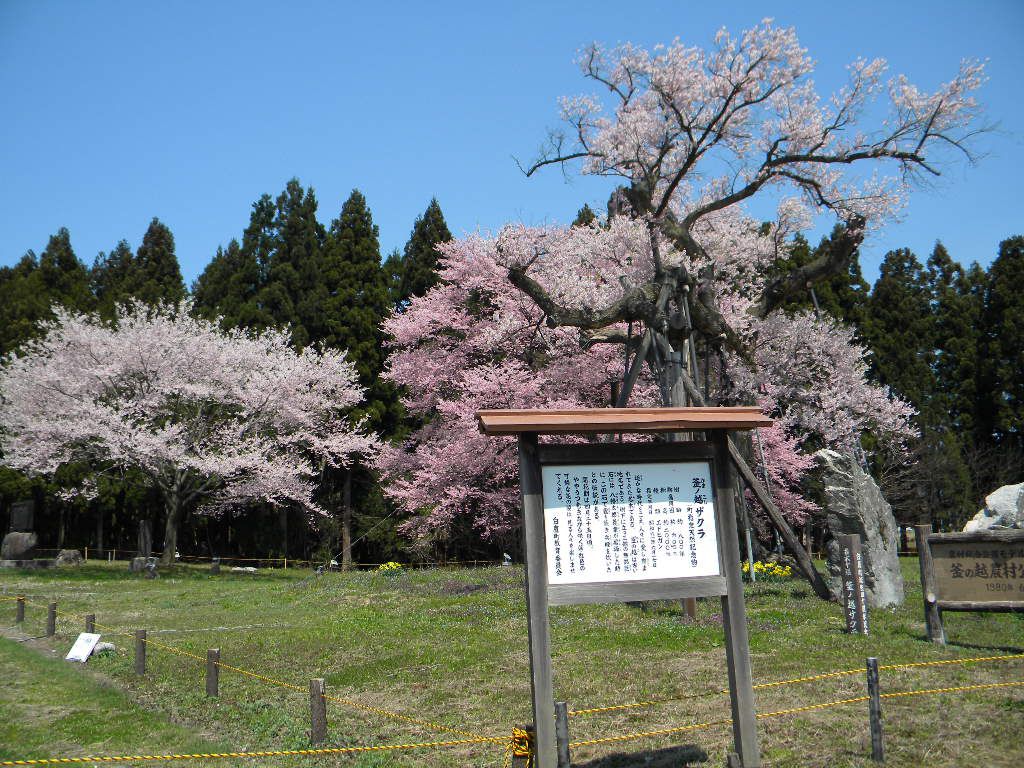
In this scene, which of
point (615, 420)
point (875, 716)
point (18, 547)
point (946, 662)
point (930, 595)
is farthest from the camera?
point (18, 547)

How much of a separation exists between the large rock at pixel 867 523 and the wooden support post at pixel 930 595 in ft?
9.30

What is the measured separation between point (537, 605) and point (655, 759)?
1.89 m

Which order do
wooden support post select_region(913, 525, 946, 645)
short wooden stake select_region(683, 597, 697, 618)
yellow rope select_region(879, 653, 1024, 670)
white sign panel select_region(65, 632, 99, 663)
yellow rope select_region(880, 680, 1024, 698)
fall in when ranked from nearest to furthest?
yellow rope select_region(880, 680, 1024, 698) → yellow rope select_region(879, 653, 1024, 670) → wooden support post select_region(913, 525, 946, 645) → white sign panel select_region(65, 632, 99, 663) → short wooden stake select_region(683, 597, 697, 618)

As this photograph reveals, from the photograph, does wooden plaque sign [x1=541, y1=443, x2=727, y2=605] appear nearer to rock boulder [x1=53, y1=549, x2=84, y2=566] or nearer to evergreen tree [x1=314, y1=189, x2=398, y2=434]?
evergreen tree [x1=314, y1=189, x2=398, y2=434]

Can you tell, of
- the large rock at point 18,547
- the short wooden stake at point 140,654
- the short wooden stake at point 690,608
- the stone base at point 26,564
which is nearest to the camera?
the short wooden stake at point 140,654

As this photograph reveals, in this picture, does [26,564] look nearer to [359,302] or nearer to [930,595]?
[359,302]

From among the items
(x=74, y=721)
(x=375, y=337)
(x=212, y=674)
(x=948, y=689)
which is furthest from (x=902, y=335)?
(x=74, y=721)

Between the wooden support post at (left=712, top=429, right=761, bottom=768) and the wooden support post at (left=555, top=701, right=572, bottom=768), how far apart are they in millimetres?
1260

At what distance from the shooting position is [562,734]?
4953mm

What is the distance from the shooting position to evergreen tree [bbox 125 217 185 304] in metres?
37.4

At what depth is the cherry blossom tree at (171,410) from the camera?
77.2ft

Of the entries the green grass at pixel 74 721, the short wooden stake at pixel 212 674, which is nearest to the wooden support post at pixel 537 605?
the green grass at pixel 74 721

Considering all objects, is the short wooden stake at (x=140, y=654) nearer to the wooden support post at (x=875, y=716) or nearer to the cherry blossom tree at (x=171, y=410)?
the wooden support post at (x=875, y=716)

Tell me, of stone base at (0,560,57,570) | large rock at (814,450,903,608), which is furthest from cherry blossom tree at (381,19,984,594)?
stone base at (0,560,57,570)
